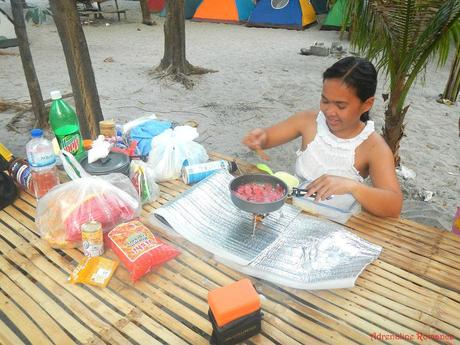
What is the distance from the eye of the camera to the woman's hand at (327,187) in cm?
148

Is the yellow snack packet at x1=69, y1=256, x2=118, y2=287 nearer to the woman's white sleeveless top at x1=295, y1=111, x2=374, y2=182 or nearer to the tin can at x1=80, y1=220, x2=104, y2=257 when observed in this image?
the tin can at x1=80, y1=220, x2=104, y2=257

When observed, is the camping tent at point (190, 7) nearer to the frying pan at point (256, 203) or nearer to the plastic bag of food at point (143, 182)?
the plastic bag of food at point (143, 182)

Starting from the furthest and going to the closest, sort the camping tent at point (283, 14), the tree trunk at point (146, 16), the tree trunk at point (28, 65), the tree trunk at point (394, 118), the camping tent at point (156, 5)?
the camping tent at point (156, 5)
the tree trunk at point (146, 16)
the camping tent at point (283, 14)
the tree trunk at point (28, 65)
the tree trunk at point (394, 118)

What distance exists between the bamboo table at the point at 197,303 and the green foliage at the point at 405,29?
1367 mm

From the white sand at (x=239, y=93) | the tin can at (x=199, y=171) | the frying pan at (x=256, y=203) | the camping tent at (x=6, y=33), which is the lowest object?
the white sand at (x=239, y=93)

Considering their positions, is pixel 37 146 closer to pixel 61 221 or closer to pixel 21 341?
pixel 61 221

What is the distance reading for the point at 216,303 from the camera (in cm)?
98

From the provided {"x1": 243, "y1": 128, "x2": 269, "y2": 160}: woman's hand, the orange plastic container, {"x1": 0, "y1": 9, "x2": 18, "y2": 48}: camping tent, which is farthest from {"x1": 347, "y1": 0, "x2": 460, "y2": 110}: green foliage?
{"x1": 0, "y1": 9, "x2": 18, "y2": 48}: camping tent

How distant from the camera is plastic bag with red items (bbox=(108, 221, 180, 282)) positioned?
4.14ft

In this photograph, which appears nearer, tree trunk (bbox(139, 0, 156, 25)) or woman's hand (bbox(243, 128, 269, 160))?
woman's hand (bbox(243, 128, 269, 160))

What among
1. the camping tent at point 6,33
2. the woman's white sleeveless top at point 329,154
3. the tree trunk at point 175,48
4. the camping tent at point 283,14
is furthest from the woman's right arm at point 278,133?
the camping tent at point 283,14

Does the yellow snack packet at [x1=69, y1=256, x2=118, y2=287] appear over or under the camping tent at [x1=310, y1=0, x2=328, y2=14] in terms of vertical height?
under

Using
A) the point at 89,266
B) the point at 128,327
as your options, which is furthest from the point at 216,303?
the point at 89,266

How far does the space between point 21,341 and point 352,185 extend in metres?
1.32
